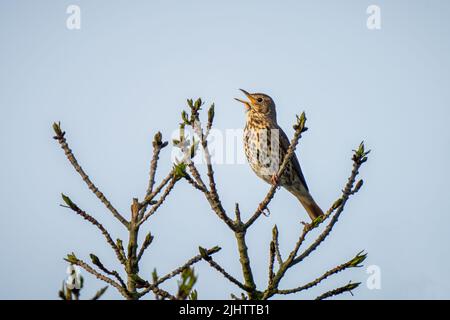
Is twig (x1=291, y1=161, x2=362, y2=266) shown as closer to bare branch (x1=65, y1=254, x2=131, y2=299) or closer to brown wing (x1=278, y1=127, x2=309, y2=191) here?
bare branch (x1=65, y1=254, x2=131, y2=299)

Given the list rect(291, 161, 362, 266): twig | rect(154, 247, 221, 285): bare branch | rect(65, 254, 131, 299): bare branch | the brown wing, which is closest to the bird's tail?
the brown wing

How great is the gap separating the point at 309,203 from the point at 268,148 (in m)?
1.71

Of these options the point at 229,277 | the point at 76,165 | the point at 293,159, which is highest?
the point at 293,159

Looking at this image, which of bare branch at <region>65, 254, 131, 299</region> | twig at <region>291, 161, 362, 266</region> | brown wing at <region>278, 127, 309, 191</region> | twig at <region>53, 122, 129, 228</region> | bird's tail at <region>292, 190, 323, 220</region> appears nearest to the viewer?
bare branch at <region>65, 254, 131, 299</region>

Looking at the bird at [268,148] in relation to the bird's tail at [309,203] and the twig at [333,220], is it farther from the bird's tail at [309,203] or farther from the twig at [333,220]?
the twig at [333,220]

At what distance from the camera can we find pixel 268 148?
963 cm

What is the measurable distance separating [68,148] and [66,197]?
42cm

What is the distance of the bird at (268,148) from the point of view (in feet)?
31.7

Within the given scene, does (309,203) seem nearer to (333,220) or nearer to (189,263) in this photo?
(333,220)

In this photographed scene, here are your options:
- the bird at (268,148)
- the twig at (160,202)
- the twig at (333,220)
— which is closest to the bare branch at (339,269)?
the twig at (333,220)

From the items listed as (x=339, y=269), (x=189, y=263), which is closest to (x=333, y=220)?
(x=339, y=269)

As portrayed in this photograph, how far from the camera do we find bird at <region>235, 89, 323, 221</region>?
9656 mm
